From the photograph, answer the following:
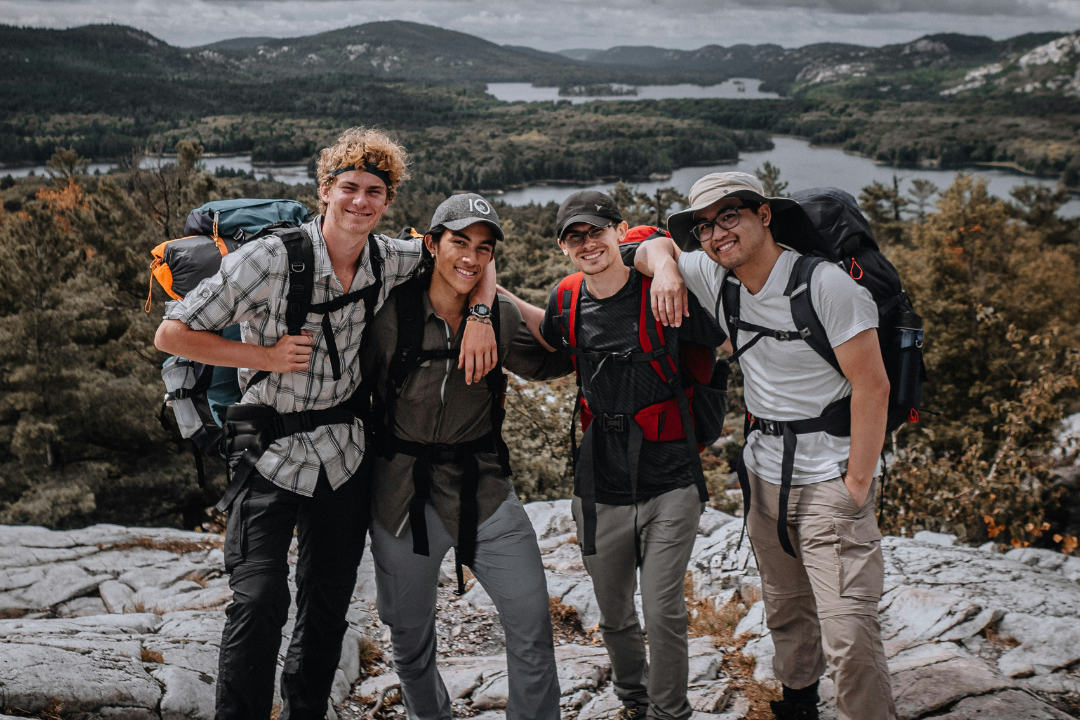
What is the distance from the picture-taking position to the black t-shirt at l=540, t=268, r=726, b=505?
3711mm

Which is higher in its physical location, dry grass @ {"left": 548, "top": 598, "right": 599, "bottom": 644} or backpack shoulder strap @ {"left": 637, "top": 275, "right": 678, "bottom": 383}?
backpack shoulder strap @ {"left": 637, "top": 275, "right": 678, "bottom": 383}

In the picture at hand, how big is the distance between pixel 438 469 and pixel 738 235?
6.45 feet

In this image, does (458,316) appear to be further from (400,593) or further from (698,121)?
(698,121)

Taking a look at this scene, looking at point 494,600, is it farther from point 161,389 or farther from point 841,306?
point 161,389

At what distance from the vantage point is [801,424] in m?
3.30

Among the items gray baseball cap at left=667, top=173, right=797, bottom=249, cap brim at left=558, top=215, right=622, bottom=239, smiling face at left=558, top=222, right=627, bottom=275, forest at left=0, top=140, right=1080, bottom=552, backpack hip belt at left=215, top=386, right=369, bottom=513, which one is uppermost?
gray baseball cap at left=667, top=173, right=797, bottom=249

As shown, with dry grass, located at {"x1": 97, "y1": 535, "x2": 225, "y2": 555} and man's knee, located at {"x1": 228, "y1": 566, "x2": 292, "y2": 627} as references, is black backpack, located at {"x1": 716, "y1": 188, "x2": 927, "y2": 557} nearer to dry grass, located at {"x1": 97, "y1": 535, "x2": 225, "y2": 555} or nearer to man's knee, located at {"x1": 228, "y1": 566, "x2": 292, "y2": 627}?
man's knee, located at {"x1": 228, "y1": 566, "x2": 292, "y2": 627}

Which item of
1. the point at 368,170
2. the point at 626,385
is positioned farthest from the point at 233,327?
the point at 626,385

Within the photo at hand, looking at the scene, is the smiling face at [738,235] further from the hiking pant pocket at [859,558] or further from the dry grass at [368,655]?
the dry grass at [368,655]

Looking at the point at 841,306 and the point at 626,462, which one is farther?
the point at 626,462


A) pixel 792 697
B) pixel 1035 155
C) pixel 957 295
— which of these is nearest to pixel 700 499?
pixel 792 697

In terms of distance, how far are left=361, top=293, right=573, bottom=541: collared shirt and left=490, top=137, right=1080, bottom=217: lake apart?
93.9 meters

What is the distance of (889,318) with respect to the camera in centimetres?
330

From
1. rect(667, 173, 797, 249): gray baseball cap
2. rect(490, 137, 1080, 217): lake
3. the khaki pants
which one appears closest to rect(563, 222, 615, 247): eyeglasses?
rect(667, 173, 797, 249): gray baseball cap
